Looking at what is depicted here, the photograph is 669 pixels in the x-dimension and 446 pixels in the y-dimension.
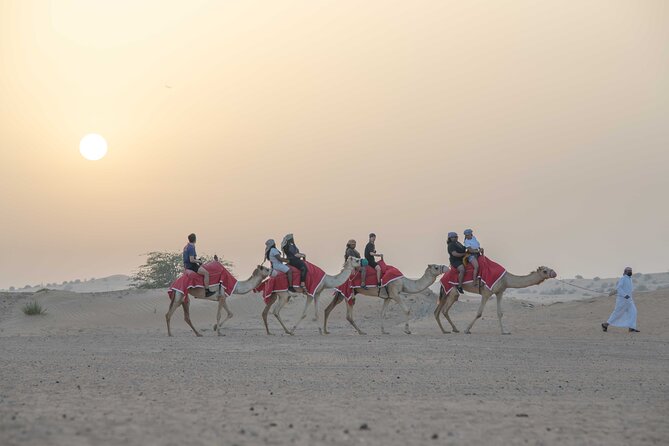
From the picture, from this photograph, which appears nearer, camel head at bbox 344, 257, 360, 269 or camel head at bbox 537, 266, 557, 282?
camel head at bbox 537, 266, 557, 282

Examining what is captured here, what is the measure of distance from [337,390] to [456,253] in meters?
12.9

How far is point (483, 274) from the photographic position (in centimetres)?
2492

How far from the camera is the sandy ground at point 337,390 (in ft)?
30.1

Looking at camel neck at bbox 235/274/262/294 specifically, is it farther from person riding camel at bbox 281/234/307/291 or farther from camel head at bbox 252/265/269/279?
person riding camel at bbox 281/234/307/291

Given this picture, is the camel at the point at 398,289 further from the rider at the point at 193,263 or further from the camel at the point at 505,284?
the rider at the point at 193,263

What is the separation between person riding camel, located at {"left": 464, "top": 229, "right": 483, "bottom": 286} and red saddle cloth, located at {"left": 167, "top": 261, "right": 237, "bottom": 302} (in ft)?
21.7

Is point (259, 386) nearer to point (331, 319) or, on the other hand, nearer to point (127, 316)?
point (331, 319)

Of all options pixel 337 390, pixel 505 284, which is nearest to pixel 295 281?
pixel 505 284

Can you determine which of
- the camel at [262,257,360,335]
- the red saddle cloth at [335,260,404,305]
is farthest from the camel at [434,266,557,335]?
the camel at [262,257,360,335]

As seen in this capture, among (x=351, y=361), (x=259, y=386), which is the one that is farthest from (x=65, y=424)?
(x=351, y=361)

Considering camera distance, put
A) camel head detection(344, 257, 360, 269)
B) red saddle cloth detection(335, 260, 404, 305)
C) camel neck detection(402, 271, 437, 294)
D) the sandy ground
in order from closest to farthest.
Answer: the sandy ground < red saddle cloth detection(335, 260, 404, 305) < camel head detection(344, 257, 360, 269) < camel neck detection(402, 271, 437, 294)

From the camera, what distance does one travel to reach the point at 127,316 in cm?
3712

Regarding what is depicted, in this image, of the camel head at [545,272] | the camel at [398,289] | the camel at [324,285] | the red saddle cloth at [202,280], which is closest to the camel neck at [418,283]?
the camel at [398,289]

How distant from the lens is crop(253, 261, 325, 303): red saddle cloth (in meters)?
25.8
